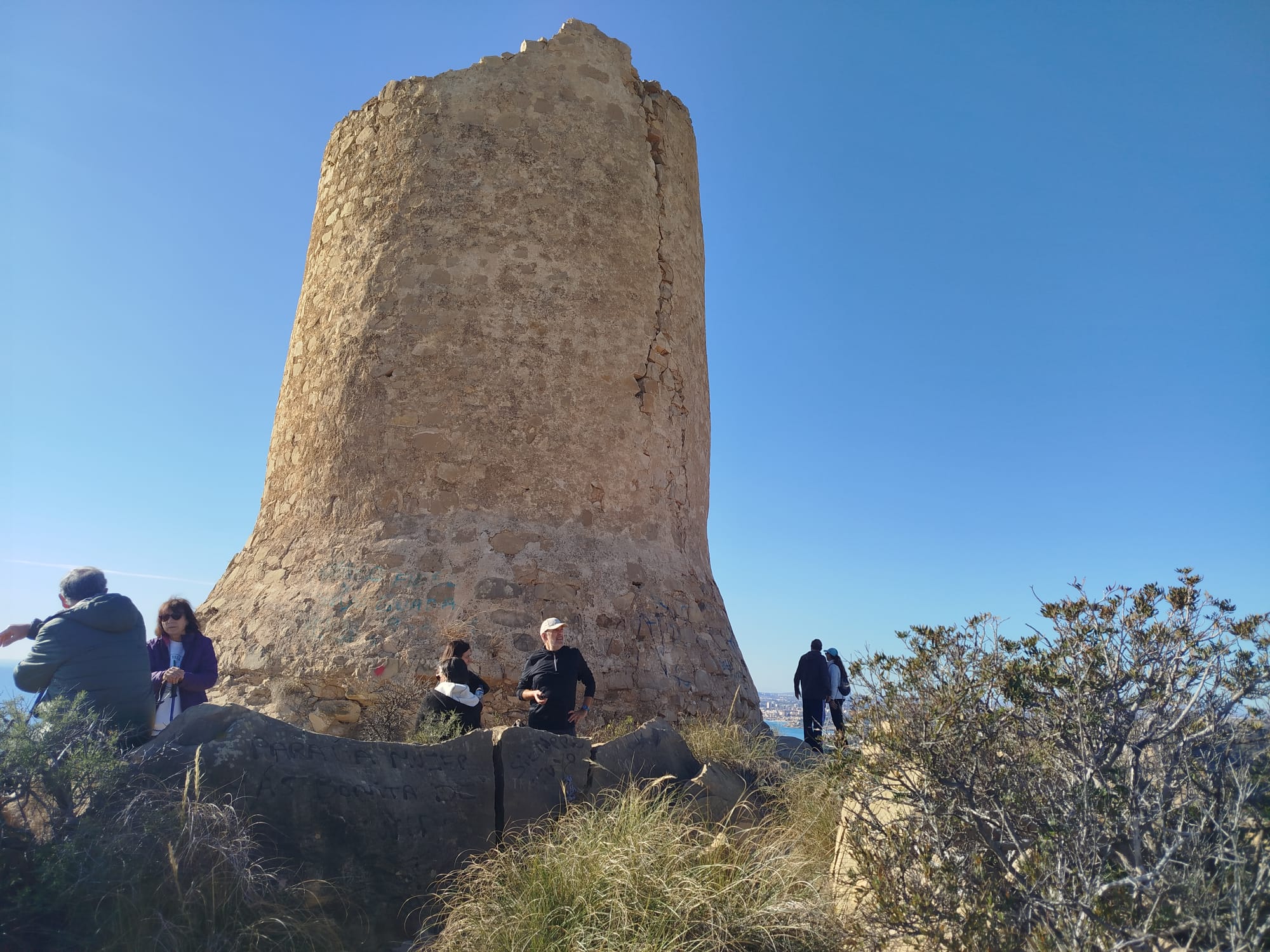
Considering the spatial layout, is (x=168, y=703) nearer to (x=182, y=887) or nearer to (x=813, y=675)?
(x=182, y=887)

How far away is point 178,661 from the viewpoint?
14.8ft

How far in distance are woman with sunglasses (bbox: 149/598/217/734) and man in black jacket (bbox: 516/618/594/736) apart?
5.46ft

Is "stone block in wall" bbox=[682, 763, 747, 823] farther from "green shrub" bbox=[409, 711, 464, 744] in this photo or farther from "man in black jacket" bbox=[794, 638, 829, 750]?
"man in black jacket" bbox=[794, 638, 829, 750]

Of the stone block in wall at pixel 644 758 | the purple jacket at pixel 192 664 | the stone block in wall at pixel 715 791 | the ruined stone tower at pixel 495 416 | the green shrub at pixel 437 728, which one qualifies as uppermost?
the ruined stone tower at pixel 495 416

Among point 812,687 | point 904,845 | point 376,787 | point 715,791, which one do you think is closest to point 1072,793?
point 904,845

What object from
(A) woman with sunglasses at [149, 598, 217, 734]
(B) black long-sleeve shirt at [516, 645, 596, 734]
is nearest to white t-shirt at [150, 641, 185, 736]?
(A) woman with sunglasses at [149, 598, 217, 734]

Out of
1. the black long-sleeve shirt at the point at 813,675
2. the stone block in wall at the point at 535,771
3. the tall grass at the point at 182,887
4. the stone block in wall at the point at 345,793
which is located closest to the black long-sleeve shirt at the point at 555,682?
the stone block in wall at the point at 535,771

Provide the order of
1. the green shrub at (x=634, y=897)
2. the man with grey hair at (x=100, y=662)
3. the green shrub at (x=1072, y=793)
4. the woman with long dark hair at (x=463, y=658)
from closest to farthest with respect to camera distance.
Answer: the green shrub at (x=1072, y=793), the green shrub at (x=634, y=897), the man with grey hair at (x=100, y=662), the woman with long dark hair at (x=463, y=658)

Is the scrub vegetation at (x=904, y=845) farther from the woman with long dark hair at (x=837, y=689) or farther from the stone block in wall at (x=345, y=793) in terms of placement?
the woman with long dark hair at (x=837, y=689)

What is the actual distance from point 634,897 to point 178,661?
9.66 ft

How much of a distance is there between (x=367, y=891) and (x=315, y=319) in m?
5.03

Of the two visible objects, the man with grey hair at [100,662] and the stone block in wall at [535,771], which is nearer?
the man with grey hair at [100,662]

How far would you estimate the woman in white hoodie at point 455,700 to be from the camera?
4.72 meters

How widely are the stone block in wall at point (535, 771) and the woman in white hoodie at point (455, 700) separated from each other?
2.76 feet
